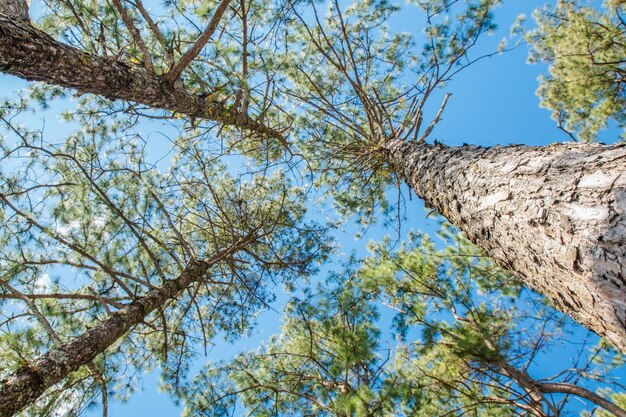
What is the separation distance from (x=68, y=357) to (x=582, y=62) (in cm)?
739

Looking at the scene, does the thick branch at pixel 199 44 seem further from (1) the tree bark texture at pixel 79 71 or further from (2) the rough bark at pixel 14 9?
(2) the rough bark at pixel 14 9

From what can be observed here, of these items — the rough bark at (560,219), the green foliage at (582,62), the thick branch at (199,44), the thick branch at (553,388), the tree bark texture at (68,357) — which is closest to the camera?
the rough bark at (560,219)

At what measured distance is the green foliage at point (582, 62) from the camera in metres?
5.36

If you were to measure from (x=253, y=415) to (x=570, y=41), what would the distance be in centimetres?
701

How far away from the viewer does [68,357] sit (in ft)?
7.83

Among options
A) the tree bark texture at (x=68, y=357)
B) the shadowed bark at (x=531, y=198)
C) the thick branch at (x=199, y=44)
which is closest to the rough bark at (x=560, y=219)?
the shadowed bark at (x=531, y=198)

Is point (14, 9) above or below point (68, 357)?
above

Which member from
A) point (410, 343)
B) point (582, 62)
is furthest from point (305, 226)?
point (582, 62)

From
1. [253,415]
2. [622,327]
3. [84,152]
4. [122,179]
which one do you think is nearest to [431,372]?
[253,415]

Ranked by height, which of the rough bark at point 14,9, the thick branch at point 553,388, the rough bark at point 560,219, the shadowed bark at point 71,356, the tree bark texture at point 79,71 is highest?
the rough bark at point 14,9

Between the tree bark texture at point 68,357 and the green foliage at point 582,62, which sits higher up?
the green foliage at point 582,62

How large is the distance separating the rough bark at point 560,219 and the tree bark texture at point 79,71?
227cm

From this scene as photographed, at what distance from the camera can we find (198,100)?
10.5 feet

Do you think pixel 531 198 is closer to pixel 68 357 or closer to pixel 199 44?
pixel 199 44
